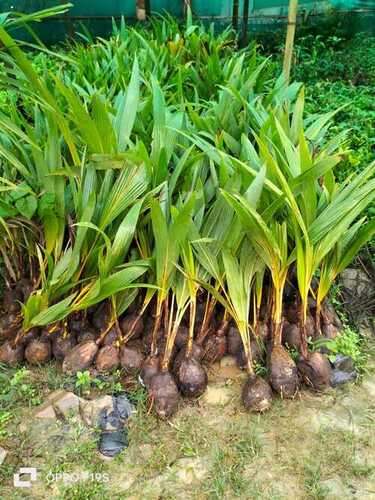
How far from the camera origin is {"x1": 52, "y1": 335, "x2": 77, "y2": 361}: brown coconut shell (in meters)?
1.65

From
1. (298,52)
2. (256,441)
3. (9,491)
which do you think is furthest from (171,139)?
(298,52)

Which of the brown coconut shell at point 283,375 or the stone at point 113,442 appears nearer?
the stone at point 113,442

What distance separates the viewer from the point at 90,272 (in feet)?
5.41

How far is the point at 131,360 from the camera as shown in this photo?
5.29 ft

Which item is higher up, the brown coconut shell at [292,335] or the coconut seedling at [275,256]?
the coconut seedling at [275,256]

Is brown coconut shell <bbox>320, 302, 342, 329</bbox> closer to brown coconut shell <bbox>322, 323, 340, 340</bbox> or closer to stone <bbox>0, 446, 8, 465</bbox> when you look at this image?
brown coconut shell <bbox>322, 323, 340, 340</bbox>

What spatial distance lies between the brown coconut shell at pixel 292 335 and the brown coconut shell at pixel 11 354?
0.85 metres

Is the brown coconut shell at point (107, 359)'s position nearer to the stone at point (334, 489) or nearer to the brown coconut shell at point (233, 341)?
the brown coconut shell at point (233, 341)

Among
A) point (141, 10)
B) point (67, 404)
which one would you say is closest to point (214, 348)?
point (67, 404)

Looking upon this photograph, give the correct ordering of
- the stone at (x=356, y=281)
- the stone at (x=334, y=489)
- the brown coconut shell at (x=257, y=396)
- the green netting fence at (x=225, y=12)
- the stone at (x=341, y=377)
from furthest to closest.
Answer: the green netting fence at (x=225, y=12), the stone at (x=356, y=281), the stone at (x=341, y=377), the brown coconut shell at (x=257, y=396), the stone at (x=334, y=489)

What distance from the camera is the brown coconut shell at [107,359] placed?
1613mm

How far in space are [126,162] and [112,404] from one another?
2.37 ft

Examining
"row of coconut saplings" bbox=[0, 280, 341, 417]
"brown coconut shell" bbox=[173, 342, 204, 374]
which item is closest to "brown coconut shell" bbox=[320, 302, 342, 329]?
"row of coconut saplings" bbox=[0, 280, 341, 417]

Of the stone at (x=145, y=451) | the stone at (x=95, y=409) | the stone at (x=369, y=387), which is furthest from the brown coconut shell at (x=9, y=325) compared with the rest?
the stone at (x=369, y=387)
